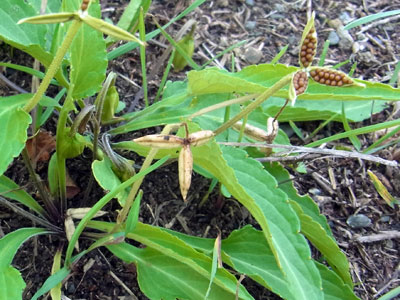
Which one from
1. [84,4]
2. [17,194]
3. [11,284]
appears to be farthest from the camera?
[17,194]

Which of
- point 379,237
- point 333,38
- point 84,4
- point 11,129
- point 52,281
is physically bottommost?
point 379,237

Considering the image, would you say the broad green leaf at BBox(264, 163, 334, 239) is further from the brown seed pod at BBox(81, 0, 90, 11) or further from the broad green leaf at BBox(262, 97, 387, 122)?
the brown seed pod at BBox(81, 0, 90, 11)

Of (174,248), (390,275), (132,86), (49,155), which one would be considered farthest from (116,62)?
(390,275)

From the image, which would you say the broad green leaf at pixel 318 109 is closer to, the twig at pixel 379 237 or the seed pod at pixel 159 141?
the twig at pixel 379 237

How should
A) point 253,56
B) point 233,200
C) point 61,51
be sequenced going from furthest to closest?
1. point 253,56
2. point 233,200
3. point 61,51

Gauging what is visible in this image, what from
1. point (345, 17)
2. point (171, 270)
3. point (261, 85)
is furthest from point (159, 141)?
point (345, 17)

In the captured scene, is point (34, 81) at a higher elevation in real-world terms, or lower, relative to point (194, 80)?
lower

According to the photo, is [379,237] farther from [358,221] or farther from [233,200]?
[233,200]

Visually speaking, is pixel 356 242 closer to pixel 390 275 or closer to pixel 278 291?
pixel 390 275
